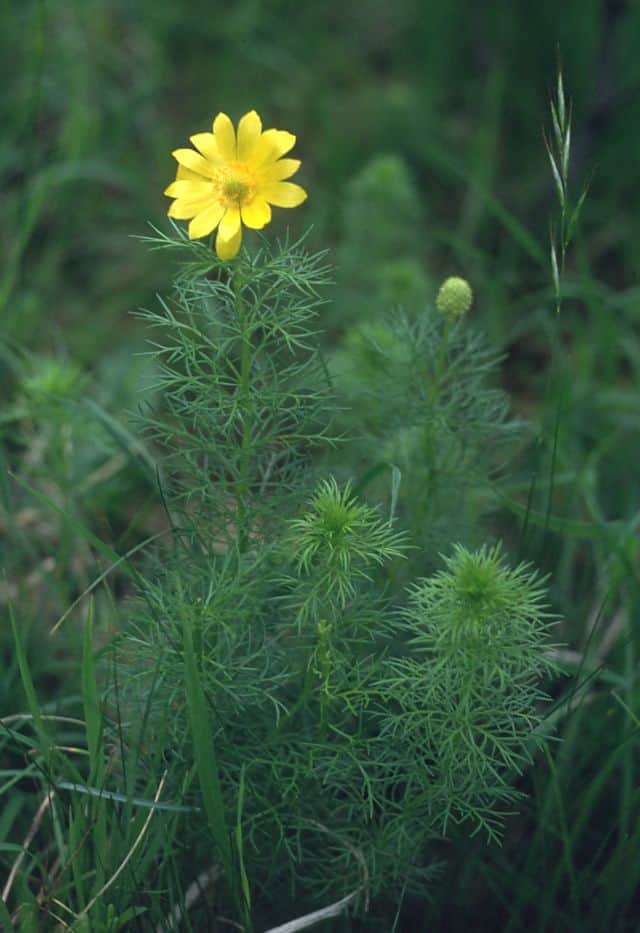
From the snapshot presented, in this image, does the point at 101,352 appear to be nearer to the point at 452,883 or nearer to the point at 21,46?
the point at 21,46

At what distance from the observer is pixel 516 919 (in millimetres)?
1462

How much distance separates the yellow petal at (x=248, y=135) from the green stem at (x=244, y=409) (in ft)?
0.55

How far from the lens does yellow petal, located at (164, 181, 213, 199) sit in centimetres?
132

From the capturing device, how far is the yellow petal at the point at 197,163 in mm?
1338

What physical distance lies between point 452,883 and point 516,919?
0.40 ft

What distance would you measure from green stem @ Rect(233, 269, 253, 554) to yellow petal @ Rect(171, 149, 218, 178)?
0.15 meters

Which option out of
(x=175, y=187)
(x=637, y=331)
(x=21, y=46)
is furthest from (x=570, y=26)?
(x=175, y=187)

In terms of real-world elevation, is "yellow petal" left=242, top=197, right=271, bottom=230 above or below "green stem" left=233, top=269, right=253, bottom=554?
above

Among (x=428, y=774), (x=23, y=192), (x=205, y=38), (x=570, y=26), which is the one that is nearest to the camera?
(x=428, y=774)

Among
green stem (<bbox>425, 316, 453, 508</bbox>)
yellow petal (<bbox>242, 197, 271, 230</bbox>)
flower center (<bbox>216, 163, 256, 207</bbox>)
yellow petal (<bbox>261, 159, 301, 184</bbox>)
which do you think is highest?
yellow petal (<bbox>261, 159, 301, 184</bbox>)

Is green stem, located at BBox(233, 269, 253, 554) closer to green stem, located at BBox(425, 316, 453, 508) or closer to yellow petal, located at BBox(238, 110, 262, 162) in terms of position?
yellow petal, located at BBox(238, 110, 262, 162)

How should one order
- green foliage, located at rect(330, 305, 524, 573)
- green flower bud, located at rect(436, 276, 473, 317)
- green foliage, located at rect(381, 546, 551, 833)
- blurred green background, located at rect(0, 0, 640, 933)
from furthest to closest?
blurred green background, located at rect(0, 0, 640, 933) → green foliage, located at rect(330, 305, 524, 573) → green flower bud, located at rect(436, 276, 473, 317) → green foliage, located at rect(381, 546, 551, 833)

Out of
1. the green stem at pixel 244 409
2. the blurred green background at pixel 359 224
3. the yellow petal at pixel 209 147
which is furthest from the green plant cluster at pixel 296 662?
the blurred green background at pixel 359 224

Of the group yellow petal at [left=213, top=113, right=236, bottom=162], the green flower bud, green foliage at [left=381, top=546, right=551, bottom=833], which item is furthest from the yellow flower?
green foliage at [left=381, top=546, right=551, bottom=833]
